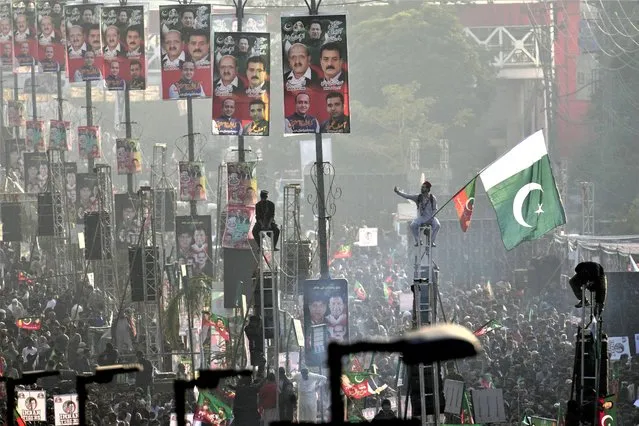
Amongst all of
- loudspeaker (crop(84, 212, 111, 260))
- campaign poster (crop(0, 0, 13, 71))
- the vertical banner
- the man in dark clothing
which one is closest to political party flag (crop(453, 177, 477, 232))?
the man in dark clothing

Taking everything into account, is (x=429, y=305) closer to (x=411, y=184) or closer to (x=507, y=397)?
(x=507, y=397)

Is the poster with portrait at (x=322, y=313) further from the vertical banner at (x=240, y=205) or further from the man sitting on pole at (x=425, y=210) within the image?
the vertical banner at (x=240, y=205)

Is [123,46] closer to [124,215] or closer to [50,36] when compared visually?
[124,215]

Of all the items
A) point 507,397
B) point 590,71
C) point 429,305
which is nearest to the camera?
point 429,305

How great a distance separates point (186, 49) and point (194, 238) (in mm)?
4174

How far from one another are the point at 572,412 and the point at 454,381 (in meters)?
3.51

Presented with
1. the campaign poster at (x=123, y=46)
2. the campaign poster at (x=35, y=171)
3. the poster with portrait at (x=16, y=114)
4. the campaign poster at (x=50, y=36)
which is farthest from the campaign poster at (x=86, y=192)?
the poster with portrait at (x=16, y=114)

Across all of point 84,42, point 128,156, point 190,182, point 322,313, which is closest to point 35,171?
point 128,156

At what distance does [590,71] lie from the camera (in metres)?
71.7

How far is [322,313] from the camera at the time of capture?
2497 centimetres

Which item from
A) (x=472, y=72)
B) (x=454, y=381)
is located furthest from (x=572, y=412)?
(x=472, y=72)

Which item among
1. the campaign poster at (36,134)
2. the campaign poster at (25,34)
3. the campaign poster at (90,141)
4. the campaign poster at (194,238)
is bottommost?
the campaign poster at (194,238)

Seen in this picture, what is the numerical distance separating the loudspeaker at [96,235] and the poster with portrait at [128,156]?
4.73 metres

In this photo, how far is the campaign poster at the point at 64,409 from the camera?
870 inches
